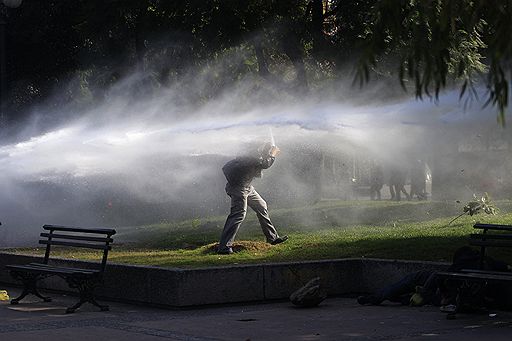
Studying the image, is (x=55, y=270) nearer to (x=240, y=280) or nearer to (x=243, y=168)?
(x=240, y=280)

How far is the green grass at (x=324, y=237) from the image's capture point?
13.4m

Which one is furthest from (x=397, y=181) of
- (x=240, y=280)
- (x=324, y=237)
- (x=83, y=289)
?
(x=83, y=289)

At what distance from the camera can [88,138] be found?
19.3 meters

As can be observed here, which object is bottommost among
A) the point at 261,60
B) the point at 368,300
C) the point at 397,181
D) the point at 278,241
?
the point at 368,300

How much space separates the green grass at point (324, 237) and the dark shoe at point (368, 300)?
1016 millimetres

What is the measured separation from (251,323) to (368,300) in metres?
1.86

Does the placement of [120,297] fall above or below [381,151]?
below

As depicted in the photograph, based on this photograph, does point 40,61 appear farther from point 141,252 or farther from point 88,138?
point 141,252

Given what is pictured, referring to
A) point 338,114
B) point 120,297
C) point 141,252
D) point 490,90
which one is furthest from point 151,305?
point 338,114

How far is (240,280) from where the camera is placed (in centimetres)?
1215

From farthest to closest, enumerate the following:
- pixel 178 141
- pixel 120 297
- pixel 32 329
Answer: pixel 178 141, pixel 120 297, pixel 32 329

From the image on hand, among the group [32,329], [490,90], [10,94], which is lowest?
[32,329]

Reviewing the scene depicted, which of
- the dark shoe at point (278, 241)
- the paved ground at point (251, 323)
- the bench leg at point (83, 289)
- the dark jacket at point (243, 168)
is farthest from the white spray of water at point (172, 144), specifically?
the bench leg at point (83, 289)

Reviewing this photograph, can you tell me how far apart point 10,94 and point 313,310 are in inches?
778
